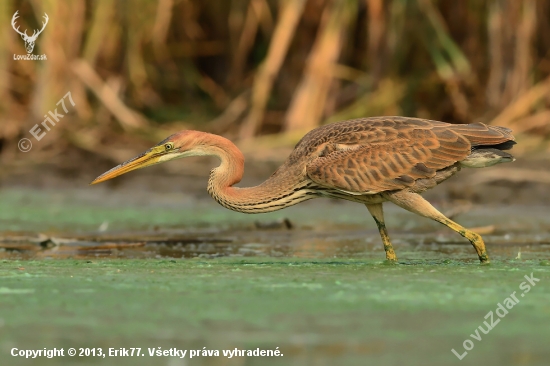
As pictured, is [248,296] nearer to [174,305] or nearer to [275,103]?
[174,305]

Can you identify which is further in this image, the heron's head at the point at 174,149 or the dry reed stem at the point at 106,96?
the dry reed stem at the point at 106,96

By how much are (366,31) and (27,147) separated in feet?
16.0

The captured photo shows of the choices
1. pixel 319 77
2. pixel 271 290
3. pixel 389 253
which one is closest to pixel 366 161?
pixel 389 253

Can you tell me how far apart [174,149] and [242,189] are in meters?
0.57

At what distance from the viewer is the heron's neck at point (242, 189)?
23.9 feet

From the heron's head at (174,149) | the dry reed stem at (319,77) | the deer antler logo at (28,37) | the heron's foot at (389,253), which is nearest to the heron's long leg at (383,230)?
the heron's foot at (389,253)

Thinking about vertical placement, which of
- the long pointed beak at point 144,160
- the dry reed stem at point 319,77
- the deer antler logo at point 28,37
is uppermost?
the deer antler logo at point 28,37

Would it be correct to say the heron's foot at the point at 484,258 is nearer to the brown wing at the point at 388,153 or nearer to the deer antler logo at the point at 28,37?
the brown wing at the point at 388,153

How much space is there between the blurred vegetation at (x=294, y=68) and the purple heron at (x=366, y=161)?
4.56 m

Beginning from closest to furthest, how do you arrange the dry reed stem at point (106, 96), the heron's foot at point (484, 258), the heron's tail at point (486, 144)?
the heron's foot at point (484, 258) < the heron's tail at point (486, 144) < the dry reed stem at point (106, 96)

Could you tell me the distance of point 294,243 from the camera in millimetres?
8625

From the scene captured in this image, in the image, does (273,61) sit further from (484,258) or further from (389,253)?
(484,258)

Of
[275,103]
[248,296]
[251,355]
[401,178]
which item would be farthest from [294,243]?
[275,103]

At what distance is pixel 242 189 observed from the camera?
290 inches
